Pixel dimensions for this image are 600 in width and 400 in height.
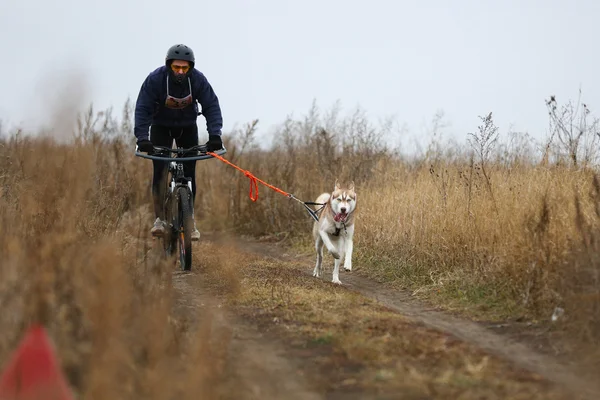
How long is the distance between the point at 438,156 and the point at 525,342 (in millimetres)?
4982

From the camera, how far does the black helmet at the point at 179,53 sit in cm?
648

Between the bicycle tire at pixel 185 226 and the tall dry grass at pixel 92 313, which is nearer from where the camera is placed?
the tall dry grass at pixel 92 313

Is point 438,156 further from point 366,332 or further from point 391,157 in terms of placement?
point 366,332

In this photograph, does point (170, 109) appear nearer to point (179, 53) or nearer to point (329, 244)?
point (179, 53)

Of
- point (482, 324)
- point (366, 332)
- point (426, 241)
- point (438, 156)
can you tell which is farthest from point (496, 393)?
point (438, 156)

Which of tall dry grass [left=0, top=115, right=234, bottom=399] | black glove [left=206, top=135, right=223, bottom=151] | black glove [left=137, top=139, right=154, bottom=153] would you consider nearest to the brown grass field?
tall dry grass [left=0, top=115, right=234, bottom=399]

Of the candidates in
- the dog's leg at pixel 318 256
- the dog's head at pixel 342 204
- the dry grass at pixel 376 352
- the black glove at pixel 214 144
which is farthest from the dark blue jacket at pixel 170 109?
the dry grass at pixel 376 352

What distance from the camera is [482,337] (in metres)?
4.66

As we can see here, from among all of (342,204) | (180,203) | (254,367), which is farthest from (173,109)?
(254,367)

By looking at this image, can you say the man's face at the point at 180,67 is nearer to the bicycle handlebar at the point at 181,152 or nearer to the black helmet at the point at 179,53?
the black helmet at the point at 179,53

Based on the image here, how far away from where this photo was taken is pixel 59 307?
132 inches

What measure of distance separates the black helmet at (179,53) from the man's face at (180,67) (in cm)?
5

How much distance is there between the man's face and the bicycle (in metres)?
0.68

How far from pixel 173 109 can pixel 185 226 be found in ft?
3.60
